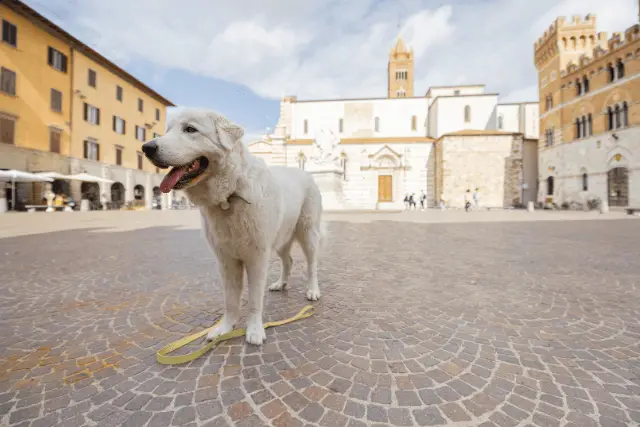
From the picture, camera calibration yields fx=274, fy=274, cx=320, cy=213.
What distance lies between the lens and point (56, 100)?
21.9m

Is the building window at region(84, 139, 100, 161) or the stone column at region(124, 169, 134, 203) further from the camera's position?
the stone column at region(124, 169, 134, 203)

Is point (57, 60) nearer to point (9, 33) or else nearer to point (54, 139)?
point (9, 33)

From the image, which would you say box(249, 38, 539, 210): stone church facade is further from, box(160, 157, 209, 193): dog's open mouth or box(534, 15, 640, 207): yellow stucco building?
box(160, 157, 209, 193): dog's open mouth

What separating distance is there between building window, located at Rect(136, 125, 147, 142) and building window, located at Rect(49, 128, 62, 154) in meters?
8.53

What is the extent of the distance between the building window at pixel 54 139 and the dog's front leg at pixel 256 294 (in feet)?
93.3

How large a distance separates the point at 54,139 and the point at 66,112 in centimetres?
276

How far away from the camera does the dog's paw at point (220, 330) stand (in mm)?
2156

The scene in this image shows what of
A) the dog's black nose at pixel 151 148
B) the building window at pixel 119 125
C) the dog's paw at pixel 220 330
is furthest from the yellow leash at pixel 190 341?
the building window at pixel 119 125

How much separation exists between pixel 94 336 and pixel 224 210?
1.58 meters

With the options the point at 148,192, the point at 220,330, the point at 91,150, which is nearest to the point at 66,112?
the point at 91,150

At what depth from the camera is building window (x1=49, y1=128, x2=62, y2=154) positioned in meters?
21.3

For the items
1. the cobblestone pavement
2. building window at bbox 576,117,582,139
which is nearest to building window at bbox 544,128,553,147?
building window at bbox 576,117,582,139

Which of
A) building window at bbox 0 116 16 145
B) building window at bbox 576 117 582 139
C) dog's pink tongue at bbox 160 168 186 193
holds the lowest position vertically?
dog's pink tongue at bbox 160 168 186 193

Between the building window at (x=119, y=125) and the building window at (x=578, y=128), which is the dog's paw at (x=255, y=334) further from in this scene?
the building window at (x=578, y=128)
